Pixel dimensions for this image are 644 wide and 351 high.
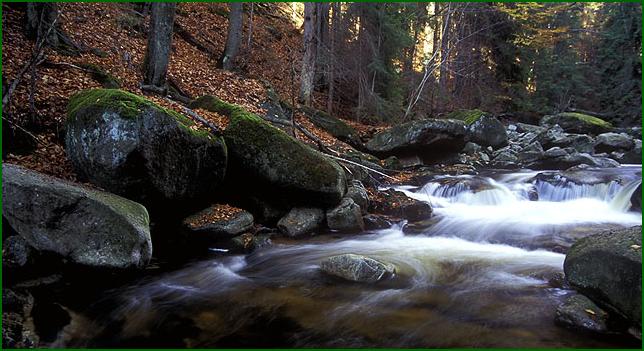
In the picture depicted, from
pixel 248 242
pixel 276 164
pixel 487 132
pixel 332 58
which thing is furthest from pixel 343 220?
pixel 487 132

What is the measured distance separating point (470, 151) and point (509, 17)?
11261 millimetres

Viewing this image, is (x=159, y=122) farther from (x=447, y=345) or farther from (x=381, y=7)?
(x=381, y=7)

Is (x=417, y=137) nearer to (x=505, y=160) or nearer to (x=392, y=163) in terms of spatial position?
(x=392, y=163)

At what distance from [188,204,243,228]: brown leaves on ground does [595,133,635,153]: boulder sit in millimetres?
14611

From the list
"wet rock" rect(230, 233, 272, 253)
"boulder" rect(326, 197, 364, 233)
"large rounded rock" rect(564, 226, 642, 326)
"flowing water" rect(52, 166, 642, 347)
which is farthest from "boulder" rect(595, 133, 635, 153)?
"wet rock" rect(230, 233, 272, 253)

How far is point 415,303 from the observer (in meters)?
5.40

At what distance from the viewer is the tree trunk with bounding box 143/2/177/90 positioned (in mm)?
9773

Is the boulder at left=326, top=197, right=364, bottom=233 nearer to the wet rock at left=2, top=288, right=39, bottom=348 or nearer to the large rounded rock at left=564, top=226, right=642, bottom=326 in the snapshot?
the large rounded rock at left=564, top=226, right=642, bottom=326

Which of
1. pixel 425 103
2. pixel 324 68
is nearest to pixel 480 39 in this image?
pixel 425 103

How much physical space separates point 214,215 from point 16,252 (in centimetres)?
310

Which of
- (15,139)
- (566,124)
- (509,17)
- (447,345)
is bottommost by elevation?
(447,345)

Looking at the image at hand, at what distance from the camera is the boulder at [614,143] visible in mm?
15742

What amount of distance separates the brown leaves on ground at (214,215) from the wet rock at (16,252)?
8.47ft

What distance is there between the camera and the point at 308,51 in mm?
14188
